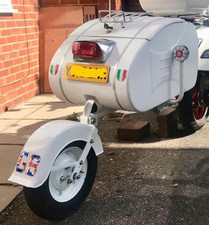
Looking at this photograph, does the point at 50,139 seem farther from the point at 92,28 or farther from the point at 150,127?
the point at 150,127

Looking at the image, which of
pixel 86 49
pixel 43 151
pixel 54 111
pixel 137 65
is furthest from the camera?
pixel 54 111

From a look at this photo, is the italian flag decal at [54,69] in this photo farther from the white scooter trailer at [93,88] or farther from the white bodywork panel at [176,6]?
the white bodywork panel at [176,6]

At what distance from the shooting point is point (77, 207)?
10.3 feet

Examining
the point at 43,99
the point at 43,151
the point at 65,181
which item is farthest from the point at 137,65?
the point at 43,99

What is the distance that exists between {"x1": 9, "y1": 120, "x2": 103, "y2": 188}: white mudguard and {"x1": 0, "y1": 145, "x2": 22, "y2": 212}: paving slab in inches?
24.7

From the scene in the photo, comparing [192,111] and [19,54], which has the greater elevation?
[19,54]

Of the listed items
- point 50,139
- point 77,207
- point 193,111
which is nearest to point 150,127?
point 193,111

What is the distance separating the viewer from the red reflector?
2926 millimetres

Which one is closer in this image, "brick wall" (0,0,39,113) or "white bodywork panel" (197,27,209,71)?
"white bodywork panel" (197,27,209,71)

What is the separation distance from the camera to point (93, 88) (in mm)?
2990

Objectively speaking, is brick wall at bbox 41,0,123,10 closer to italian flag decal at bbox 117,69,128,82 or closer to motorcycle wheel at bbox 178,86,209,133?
motorcycle wheel at bbox 178,86,209,133

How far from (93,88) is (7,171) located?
1.41m

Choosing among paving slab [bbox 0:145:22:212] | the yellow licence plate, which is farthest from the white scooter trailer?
paving slab [bbox 0:145:22:212]

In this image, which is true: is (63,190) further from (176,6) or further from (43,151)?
(176,6)
